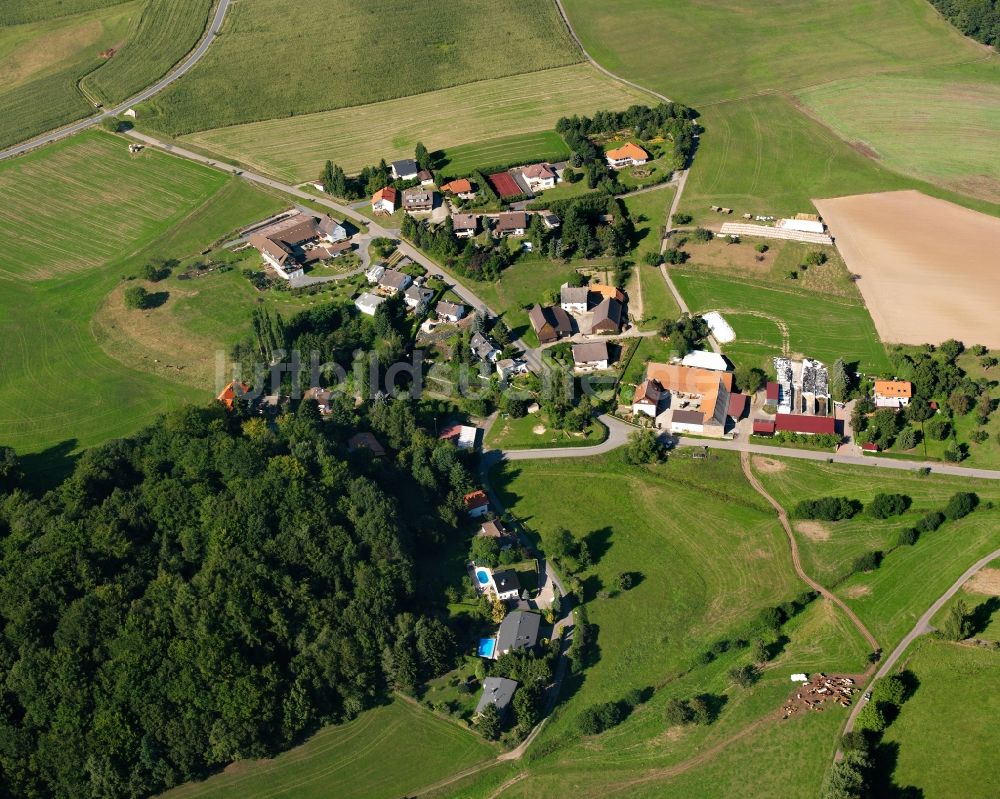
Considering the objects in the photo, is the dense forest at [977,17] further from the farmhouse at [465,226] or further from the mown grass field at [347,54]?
the farmhouse at [465,226]

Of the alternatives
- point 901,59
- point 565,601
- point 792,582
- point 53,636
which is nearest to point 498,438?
point 565,601

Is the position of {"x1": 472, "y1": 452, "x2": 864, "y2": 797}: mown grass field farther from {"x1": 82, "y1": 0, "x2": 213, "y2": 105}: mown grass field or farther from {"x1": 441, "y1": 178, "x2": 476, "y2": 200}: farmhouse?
{"x1": 82, "y1": 0, "x2": 213, "y2": 105}: mown grass field

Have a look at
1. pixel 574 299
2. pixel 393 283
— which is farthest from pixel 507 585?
pixel 393 283

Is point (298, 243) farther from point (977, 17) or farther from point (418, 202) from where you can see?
point (977, 17)

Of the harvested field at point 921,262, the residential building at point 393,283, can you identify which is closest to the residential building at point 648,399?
the harvested field at point 921,262

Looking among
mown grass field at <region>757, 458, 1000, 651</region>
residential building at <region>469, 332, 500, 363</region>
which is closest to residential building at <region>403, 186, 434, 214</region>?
residential building at <region>469, 332, 500, 363</region>

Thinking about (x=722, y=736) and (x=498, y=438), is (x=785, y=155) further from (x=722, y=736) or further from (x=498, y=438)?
(x=722, y=736)
